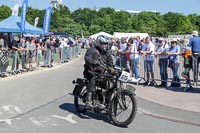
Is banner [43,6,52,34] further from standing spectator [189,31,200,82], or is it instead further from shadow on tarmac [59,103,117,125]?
shadow on tarmac [59,103,117,125]

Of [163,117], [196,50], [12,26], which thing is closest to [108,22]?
[12,26]

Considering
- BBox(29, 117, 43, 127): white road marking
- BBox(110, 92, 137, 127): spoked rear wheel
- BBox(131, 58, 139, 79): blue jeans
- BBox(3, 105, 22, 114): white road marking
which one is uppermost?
BBox(131, 58, 139, 79): blue jeans

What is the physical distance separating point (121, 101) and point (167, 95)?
15.0 ft

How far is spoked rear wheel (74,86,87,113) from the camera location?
866cm

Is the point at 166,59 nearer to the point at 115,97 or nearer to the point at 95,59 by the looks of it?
the point at 95,59

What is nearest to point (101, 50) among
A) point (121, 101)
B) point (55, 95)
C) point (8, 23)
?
point (121, 101)

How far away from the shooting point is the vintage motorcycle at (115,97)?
Answer: 302 inches

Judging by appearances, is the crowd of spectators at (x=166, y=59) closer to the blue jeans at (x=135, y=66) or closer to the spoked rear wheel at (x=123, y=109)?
the blue jeans at (x=135, y=66)

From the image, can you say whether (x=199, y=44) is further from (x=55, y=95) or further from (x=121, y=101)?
(x=121, y=101)

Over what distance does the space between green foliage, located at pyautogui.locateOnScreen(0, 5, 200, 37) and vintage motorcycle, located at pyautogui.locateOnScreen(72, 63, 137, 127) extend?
94487mm

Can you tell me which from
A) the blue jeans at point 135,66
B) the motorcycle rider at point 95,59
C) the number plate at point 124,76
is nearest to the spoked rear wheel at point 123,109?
the number plate at point 124,76

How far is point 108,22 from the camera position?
11319cm

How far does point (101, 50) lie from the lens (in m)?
8.35

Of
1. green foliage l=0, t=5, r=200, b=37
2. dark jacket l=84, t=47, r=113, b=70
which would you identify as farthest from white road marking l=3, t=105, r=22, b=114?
green foliage l=0, t=5, r=200, b=37
